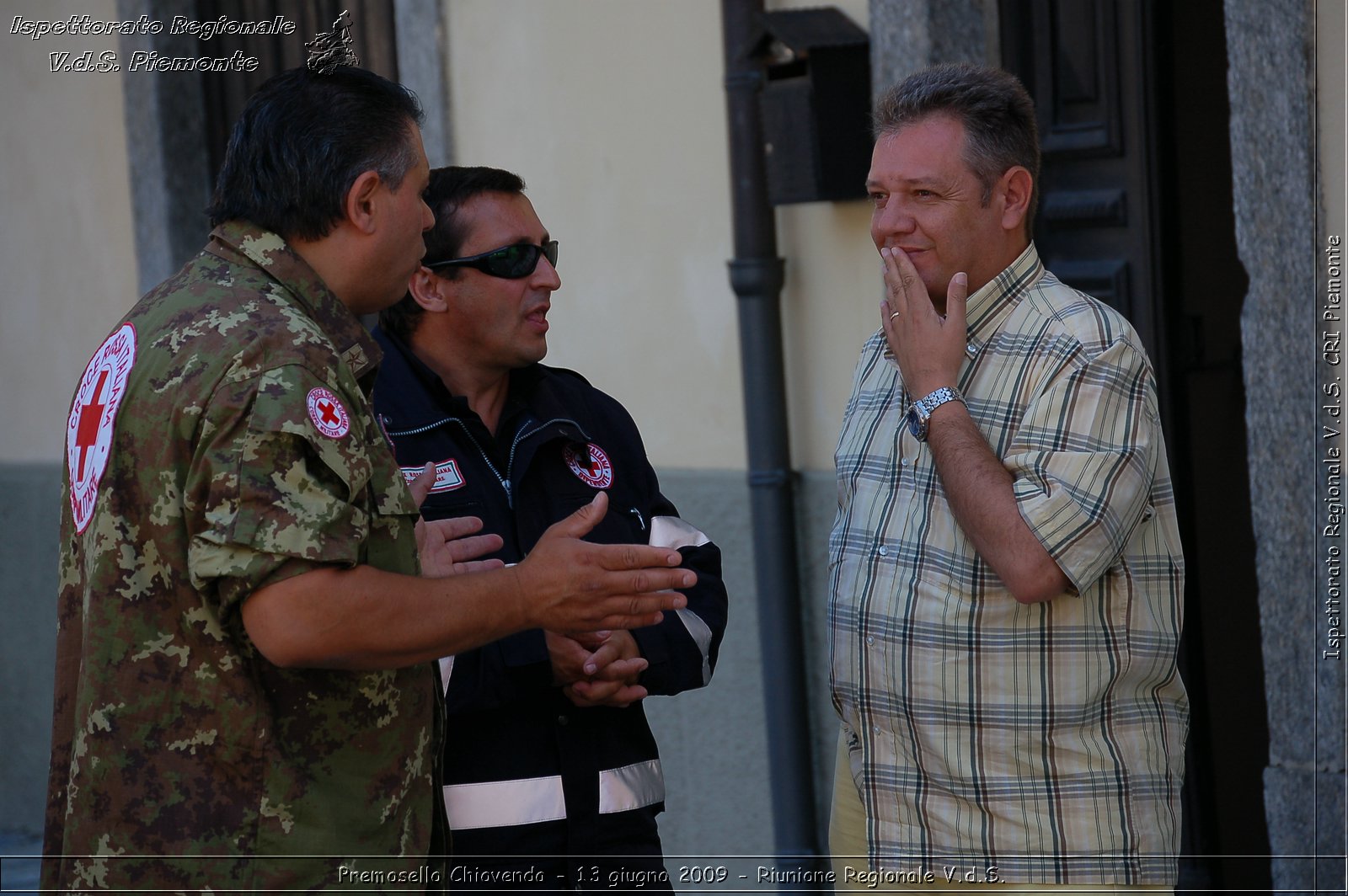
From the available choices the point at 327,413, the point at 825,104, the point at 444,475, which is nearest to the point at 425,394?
the point at 444,475

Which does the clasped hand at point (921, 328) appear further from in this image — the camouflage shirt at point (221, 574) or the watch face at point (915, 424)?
the camouflage shirt at point (221, 574)

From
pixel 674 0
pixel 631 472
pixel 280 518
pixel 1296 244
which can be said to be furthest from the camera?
pixel 674 0

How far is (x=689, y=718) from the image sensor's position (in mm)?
4980

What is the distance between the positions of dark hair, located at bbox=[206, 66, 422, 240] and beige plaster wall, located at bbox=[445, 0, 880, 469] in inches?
92.5

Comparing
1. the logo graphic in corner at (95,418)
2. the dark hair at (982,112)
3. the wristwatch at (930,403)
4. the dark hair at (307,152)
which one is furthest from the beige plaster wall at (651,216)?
the logo graphic in corner at (95,418)

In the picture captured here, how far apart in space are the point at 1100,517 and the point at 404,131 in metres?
1.22

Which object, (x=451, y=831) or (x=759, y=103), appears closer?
(x=451, y=831)

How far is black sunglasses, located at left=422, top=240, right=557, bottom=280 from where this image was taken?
277cm

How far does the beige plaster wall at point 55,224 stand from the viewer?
261 inches

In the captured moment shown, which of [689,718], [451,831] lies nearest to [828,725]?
[689,718]

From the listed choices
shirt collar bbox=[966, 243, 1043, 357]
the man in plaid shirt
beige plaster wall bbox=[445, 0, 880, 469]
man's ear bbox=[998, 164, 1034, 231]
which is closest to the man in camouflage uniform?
the man in plaid shirt

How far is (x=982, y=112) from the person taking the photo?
258 centimetres

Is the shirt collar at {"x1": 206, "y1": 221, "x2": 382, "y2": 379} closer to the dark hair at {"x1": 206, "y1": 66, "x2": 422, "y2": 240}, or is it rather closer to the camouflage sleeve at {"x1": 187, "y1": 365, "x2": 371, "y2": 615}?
the dark hair at {"x1": 206, "y1": 66, "x2": 422, "y2": 240}

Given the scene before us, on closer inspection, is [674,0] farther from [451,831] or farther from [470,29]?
[451,831]
